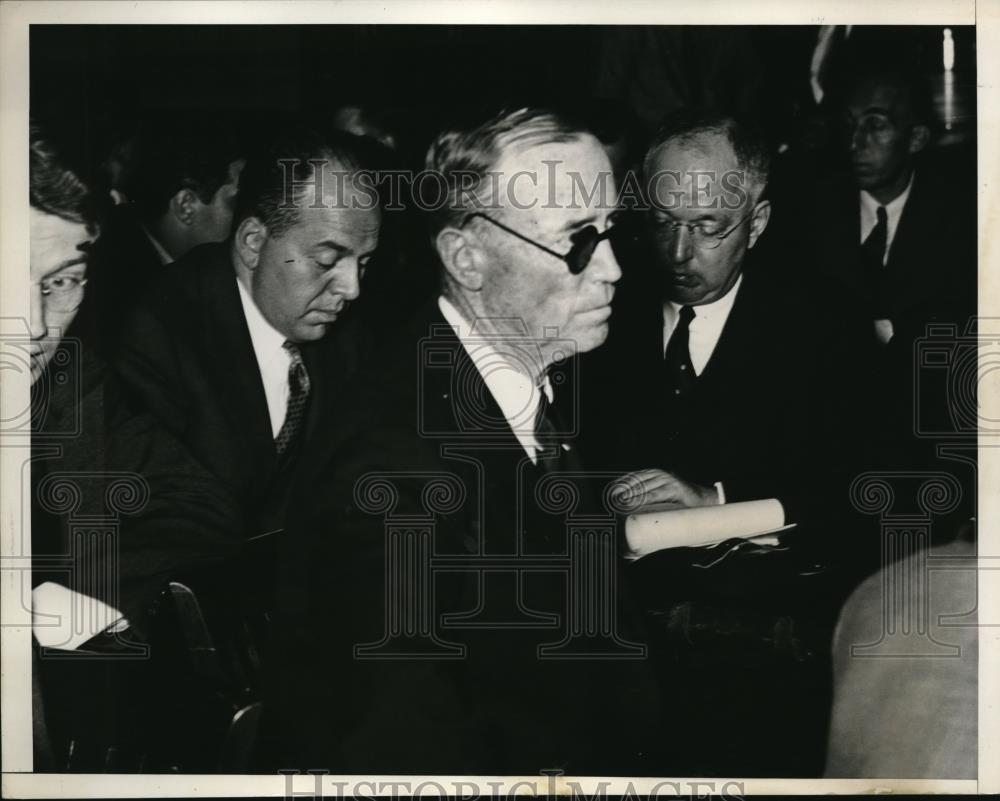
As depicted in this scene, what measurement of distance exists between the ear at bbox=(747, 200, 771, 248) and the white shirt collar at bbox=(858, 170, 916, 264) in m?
0.22

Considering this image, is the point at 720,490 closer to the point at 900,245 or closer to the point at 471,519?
the point at 471,519

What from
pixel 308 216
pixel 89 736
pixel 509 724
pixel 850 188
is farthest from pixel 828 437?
pixel 89 736

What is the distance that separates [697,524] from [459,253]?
32.5 inches

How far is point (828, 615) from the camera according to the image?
7.66 ft

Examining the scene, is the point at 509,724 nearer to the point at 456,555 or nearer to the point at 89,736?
the point at 456,555

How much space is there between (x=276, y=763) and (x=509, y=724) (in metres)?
0.55

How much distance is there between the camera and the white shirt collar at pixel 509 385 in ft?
7.62

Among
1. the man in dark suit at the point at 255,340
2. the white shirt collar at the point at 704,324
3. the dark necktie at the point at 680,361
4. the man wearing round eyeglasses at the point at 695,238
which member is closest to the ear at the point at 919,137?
the man wearing round eyeglasses at the point at 695,238

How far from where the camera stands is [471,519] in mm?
2322

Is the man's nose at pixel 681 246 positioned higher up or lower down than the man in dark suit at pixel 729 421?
higher up

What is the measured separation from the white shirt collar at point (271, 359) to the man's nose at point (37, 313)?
472mm

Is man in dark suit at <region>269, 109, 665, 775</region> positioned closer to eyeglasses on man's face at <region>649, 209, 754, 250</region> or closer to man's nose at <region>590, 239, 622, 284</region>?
man's nose at <region>590, 239, 622, 284</region>

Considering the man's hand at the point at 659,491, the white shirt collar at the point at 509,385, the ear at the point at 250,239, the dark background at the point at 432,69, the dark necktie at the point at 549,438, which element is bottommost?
the man's hand at the point at 659,491

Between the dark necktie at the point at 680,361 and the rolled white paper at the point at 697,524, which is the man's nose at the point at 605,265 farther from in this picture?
the rolled white paper at the point at 697,524
